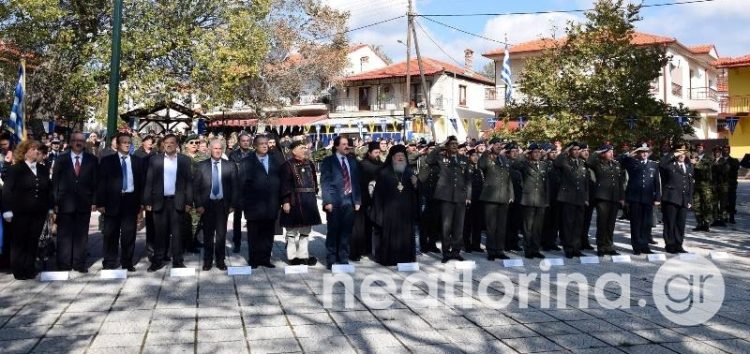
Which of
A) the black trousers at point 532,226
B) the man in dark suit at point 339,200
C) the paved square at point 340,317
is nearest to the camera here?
the paved square at point 340,317

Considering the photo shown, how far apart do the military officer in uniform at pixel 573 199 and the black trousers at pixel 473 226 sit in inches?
49.3

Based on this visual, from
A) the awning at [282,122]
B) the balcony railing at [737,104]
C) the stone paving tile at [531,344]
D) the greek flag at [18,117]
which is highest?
the balcony railing at [737,104]

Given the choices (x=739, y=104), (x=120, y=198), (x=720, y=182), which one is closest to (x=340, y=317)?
(x=120, y=198)

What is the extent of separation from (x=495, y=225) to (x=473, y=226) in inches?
34.5

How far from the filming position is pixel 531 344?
5.44 metres

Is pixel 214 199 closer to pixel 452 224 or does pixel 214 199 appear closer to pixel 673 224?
Answer: pixel 452 224

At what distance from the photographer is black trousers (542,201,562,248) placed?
11062 mm

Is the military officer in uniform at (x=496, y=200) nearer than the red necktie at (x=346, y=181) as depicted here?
No

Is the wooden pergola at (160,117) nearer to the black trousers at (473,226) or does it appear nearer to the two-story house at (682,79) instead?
the black trousers at (473,226)

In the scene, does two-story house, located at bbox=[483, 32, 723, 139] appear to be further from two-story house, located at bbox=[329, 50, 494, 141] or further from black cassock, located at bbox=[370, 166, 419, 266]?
black cassock, located at bbox=[370, 166, 419, 266]

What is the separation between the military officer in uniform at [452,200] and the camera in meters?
9.69

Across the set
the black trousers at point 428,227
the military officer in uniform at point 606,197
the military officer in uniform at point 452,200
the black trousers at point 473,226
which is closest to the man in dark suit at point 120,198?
the military officer in uniform at point 452,200

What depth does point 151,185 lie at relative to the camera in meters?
8.79

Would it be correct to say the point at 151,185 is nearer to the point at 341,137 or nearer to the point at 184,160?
the point at 184,160
